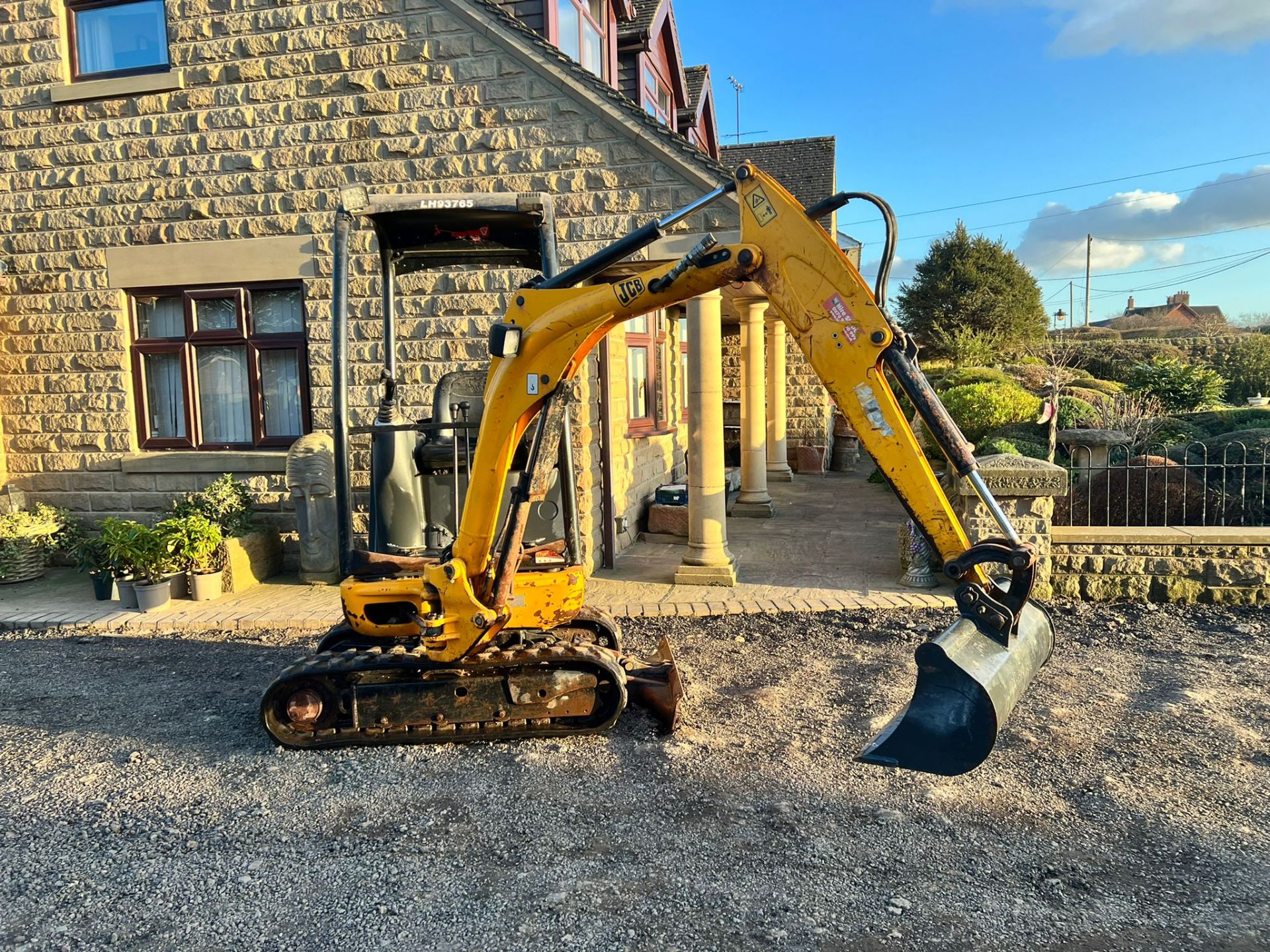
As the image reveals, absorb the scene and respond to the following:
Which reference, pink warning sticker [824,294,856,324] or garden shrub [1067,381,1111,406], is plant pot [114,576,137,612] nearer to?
pink warning sticker [824,294,856,324]

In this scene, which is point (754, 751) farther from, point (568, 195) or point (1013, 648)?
point (568, 195)

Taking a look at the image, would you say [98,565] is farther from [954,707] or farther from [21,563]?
[954,707]

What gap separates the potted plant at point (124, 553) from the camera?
7.08m

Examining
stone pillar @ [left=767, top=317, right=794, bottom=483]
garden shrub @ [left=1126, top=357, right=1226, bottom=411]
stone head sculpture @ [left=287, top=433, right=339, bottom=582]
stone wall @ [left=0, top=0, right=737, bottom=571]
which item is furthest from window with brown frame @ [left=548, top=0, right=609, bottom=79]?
garden shrub @ [left=1126, top=357, right=1226, bottom=411]

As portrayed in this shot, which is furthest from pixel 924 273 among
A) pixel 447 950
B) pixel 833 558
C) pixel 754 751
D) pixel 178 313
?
pixel 447 950

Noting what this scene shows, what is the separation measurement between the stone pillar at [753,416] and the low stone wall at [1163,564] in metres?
4.87

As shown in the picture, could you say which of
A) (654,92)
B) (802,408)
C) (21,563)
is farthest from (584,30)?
(802,408)

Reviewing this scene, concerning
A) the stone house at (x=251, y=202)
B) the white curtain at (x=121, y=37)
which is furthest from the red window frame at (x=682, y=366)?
the white curtain at (x=121, y=37)

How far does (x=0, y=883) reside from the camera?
3102mm

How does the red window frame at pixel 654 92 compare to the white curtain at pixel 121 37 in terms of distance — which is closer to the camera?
the white curtain at pixel 121 37

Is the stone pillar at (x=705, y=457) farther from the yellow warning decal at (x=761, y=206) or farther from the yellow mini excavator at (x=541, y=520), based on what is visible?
the yellow warning decal at (x=761, y=206)

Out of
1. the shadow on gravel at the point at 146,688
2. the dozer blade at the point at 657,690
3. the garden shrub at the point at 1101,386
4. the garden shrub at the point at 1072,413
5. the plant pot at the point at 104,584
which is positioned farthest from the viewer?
the garden shrub at the point at 1101,386

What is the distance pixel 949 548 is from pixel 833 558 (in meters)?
5.40

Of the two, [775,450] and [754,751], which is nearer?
[754,751]
